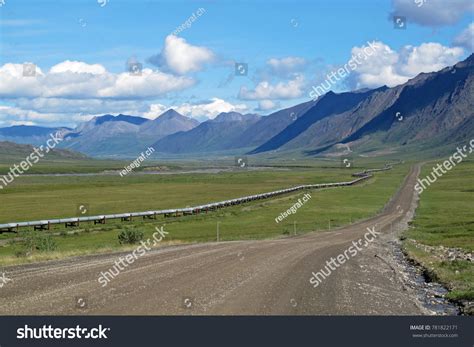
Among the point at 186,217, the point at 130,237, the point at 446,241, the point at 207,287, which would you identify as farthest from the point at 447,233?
the point at 207,287

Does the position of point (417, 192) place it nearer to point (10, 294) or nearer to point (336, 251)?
point (336, 251)

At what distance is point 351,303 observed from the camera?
63.2ft

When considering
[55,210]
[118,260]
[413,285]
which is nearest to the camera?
[413,285]

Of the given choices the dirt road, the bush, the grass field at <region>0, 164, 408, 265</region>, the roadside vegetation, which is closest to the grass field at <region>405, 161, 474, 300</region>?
the roadside vegetation

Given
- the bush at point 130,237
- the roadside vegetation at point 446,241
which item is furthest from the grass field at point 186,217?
the roadside vegetation at point 446,241

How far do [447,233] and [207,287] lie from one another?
4077cm

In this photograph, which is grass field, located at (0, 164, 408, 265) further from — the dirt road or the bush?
the dirt road

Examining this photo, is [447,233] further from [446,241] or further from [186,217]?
[186,217]

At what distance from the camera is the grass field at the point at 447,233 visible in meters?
25.4

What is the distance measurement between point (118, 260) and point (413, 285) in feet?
42.5
